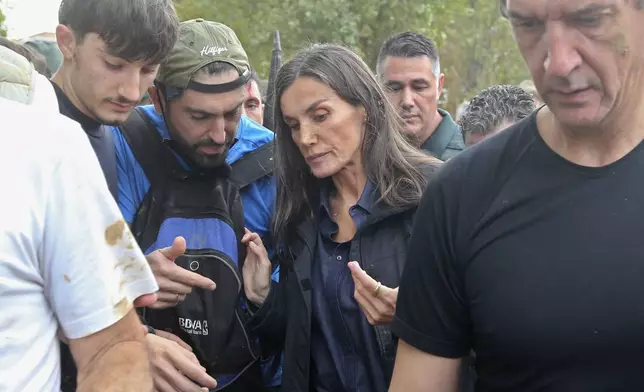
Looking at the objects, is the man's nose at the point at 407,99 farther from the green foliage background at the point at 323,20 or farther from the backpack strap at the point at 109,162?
the green foliage background at the point at 323,20

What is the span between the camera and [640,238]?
1521 mm

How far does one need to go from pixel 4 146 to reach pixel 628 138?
1307 millimetres

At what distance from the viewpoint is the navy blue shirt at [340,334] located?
2453mm

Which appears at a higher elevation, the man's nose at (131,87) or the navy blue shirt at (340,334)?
the man's nose at (131,87)

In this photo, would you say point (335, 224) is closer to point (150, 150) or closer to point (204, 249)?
point (204, 249)

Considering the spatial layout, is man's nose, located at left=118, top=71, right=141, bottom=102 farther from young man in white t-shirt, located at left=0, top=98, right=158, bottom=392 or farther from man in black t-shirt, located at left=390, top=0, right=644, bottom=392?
man in black t-shirt, located at left=390, top=0, right=644, bottom=392

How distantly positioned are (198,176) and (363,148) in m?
0.64

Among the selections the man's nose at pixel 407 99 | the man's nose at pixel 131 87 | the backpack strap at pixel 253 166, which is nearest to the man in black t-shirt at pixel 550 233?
the backpack strap at pixel 253 166

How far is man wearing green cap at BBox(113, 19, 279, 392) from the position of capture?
267cm

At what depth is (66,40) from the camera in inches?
107

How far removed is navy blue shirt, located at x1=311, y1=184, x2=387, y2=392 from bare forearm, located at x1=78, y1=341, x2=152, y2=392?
99 cm

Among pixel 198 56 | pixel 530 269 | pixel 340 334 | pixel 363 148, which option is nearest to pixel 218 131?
pixel 198 56

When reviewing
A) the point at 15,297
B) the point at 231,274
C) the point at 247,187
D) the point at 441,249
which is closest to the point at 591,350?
the point at 441,249

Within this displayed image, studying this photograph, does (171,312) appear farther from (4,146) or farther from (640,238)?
(640,238)
